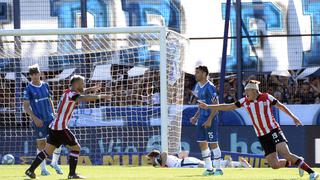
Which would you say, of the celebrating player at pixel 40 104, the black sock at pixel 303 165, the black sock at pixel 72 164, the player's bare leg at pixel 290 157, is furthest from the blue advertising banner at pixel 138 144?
the black sock at pixel 303 165

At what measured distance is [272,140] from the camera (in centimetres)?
1527

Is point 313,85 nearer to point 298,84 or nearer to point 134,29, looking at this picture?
point 298,84

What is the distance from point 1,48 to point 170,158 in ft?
16.9

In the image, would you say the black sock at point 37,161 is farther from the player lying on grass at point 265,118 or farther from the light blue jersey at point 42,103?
the player lying on grass at point 265,118

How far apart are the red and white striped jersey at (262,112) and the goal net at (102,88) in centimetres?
657

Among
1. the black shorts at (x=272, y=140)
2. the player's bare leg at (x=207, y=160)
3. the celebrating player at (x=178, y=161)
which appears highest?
the black shorts at (x=272, y=140)

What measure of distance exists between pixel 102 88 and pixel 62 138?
6.91m

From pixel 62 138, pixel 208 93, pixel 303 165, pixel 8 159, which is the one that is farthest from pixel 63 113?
pixel 8 159

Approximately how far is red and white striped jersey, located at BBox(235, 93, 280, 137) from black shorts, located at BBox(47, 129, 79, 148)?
9.05 ft

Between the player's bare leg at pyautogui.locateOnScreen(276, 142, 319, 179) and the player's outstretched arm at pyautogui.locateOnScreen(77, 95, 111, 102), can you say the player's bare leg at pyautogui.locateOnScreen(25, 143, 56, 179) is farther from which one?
the player's bare leg at pyautogui.locateOnScreen(276, 142, 319, 179)

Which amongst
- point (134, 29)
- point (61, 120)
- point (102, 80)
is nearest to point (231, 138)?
point (102, 80)

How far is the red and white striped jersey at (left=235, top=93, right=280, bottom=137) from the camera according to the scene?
50.1ft

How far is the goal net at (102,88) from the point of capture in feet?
72.9

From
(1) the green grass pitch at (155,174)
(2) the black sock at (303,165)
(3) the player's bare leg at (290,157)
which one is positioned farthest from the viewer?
(1) the green grass pitch at (155,174)
